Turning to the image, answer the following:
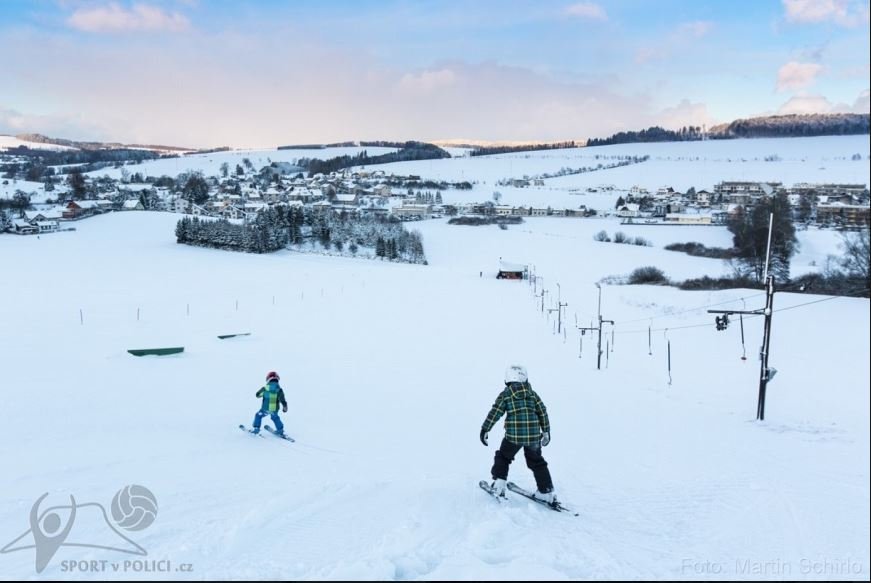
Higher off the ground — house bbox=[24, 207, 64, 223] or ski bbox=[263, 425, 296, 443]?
house bbox=[24, 207, 64, 223]

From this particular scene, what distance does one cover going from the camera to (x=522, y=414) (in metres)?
5.68

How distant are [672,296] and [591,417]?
2574 centimetres

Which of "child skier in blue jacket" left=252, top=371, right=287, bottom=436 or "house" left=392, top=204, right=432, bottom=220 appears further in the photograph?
"house" left=392, top=204, right=432, bottom=220

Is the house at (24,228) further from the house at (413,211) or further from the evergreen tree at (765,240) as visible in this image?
the evergreen tree at (765,240)

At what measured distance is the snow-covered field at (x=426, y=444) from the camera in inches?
178

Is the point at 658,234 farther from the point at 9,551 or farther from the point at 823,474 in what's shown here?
the point at 9,551

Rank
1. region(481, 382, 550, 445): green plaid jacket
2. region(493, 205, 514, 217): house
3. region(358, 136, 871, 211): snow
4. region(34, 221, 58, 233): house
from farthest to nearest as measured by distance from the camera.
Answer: region(358, 136, 871, 211): snow
region(493, 205, 514, 217): house
region(34, 221, 58, 233): house
region(481, 382, 550, 445): green plaid jacket

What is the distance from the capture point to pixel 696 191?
118500mm

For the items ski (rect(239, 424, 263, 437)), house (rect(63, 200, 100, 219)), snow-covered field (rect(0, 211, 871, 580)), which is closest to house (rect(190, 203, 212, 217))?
house (rect(63, 200, 100, 219))

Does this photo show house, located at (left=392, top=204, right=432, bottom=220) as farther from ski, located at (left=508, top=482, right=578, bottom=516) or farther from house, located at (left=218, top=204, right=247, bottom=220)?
ski, located at (left=508, top=482, right=578, bottom=516)

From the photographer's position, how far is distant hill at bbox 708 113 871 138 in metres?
4.41

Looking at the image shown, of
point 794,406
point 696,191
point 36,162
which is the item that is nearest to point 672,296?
point 794,406

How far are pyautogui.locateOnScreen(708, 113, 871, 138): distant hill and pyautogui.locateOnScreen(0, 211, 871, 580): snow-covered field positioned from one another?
195 centimetres

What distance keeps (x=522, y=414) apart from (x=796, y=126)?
4.60 meters
